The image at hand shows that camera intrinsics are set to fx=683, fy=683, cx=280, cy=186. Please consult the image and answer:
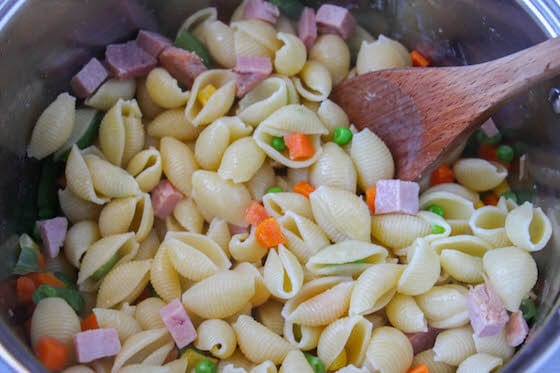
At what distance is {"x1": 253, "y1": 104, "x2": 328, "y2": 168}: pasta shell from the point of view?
1.76 m

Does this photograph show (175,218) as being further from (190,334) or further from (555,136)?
(555,136)

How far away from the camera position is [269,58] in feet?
6.25

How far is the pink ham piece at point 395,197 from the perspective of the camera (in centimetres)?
167

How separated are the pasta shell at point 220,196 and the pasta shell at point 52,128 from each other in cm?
34

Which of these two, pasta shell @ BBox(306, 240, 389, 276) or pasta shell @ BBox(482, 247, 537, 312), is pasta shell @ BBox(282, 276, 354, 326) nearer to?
pasta shell @ BBox(306, 240, 389, 276)

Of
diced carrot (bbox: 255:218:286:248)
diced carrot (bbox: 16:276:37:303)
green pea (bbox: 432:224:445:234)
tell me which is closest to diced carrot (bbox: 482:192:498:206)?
green pea (bbox: 432:224:445:234)

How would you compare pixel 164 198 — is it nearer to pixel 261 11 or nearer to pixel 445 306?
pixel 261 11

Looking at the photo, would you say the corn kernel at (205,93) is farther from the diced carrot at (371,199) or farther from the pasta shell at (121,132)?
the diced carrot at (371,199)

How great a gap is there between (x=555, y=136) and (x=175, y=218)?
981 millimetres

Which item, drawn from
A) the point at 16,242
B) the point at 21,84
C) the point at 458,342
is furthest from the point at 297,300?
the point at 21,84

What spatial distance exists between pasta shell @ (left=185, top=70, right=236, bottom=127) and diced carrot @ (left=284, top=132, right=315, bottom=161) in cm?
20

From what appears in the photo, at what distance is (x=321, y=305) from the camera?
1534 mm

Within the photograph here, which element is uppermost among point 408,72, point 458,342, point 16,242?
point 408,72

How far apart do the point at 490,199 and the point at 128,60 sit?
106 cm
